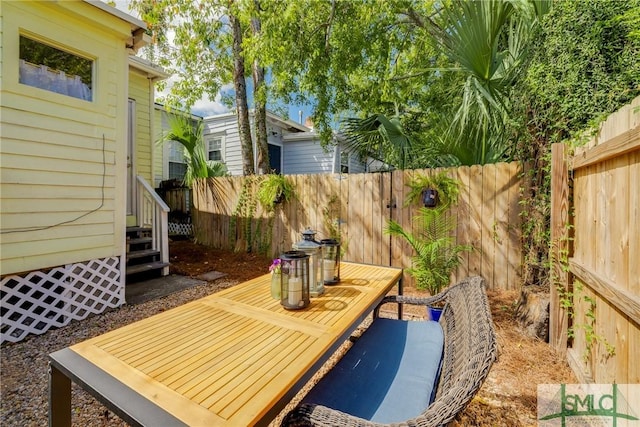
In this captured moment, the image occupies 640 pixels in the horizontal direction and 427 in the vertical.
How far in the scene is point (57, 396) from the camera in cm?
119

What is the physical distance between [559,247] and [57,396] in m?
3.32

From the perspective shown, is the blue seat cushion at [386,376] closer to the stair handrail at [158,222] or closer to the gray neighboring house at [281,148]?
the stair handrail at [158,222]

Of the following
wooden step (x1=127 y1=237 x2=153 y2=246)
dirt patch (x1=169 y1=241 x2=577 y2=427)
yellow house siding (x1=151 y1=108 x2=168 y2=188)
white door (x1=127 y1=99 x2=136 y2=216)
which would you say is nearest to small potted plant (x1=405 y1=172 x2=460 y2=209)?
dirt patch (x1=169 y1=241 x2=577 y2=427)

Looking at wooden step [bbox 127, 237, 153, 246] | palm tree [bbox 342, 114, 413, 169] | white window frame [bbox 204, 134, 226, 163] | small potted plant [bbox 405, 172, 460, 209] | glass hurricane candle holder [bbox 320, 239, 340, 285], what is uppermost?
white window frame [bbox 204, 134, 226, 163]

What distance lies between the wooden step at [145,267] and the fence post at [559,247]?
16.8 ft

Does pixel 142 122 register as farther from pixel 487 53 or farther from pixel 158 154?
pixel 487 53

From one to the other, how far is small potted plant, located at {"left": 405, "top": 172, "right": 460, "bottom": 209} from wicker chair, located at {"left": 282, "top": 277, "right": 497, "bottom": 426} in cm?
251

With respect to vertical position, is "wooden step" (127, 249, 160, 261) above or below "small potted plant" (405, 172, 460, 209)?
below

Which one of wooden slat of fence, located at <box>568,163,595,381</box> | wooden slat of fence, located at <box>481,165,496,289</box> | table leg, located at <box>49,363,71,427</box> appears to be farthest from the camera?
wooden slat of fence, located at <box>481,165,496,289</box>

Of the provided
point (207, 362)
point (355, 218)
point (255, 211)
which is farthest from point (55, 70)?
point (355, 218)

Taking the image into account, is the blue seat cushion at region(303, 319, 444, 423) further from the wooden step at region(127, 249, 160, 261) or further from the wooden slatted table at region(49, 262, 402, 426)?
the wooden step at region(127, 249, 160, 261)

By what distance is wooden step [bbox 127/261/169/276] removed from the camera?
4484mm

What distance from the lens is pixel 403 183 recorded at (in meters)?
4.31

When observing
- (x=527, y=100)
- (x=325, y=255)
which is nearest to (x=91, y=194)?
(x=325, y=255)
